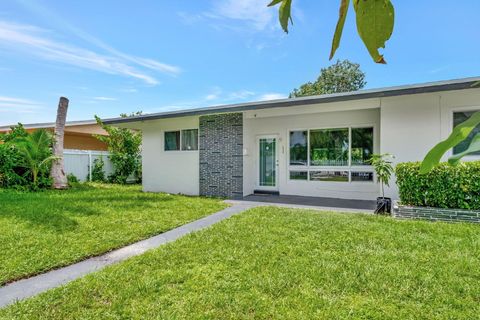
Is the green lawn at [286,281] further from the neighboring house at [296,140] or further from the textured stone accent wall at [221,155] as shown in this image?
the textured stone accent wall at [221,155]

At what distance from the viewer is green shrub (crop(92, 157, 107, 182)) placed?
1541 centimetres

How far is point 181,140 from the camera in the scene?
39.0ft

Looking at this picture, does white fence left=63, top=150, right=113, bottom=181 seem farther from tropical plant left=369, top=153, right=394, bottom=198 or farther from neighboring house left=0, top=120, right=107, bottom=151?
tropical plant left=369, top=153, right=394, bottom=198

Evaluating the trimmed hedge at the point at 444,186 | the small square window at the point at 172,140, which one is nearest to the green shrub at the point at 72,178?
the small square window at the point at 172,140

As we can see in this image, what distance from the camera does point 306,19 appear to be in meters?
0.94

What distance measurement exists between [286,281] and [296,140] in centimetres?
771

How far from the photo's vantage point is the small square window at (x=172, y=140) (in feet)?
39.5

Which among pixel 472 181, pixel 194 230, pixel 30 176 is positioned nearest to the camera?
pixel 194 230

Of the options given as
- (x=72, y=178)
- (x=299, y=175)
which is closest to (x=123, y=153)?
(x=72, y=178)

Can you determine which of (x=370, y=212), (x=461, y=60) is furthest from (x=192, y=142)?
(x=461, y=60)

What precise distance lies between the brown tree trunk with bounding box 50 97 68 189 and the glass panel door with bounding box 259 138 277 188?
790cm

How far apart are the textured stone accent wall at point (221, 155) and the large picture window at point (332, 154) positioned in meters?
2.02

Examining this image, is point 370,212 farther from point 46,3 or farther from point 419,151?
point 46,3

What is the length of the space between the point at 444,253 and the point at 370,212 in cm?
315
